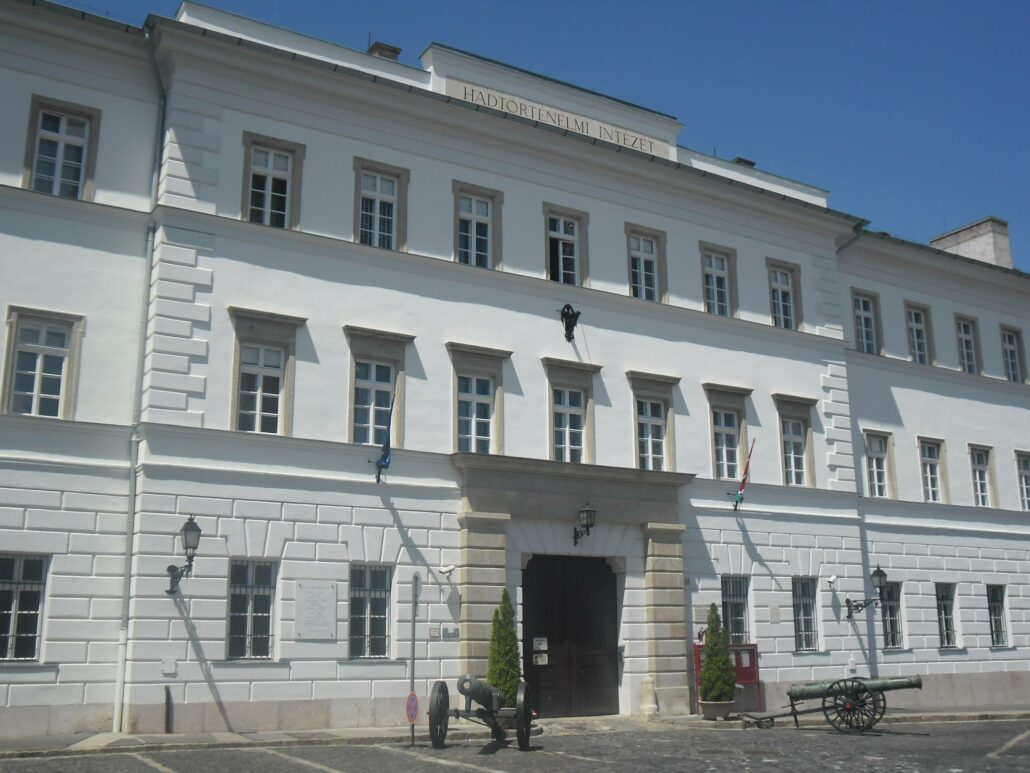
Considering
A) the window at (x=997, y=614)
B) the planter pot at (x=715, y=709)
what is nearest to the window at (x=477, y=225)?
the planter pot at (x=715, y=709)

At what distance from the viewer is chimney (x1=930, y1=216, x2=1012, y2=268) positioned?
35.3 metres

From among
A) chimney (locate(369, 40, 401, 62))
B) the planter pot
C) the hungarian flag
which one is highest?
chimney (locate(369, 40, 401, 62))

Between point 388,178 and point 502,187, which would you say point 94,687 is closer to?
point 388,178

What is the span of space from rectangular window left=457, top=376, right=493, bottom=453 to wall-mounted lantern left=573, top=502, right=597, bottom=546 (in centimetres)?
222

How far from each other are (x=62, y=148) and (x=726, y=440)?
48.4ft

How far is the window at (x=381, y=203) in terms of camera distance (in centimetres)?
2153

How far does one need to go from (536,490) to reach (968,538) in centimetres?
1412

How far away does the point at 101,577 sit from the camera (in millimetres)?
18141

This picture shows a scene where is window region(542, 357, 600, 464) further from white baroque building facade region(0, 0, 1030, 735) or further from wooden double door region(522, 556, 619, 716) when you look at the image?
wooden double door region(522, 556, 619, 716)

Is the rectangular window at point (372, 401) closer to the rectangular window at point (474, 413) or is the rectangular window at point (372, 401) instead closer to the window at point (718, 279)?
the rectangular window at point (474, 413)

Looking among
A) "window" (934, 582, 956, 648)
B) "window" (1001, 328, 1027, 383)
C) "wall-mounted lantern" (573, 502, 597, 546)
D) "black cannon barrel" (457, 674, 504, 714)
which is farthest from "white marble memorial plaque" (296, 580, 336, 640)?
"window" (1001, 328, 1027, 383)

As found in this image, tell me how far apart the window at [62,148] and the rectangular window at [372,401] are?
5.56m

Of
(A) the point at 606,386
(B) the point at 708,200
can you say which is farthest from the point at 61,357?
(B) the point at 708,200

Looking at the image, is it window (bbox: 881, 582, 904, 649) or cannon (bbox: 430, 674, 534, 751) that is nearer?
cannon (bbox: 430, 674, 534, 751)
